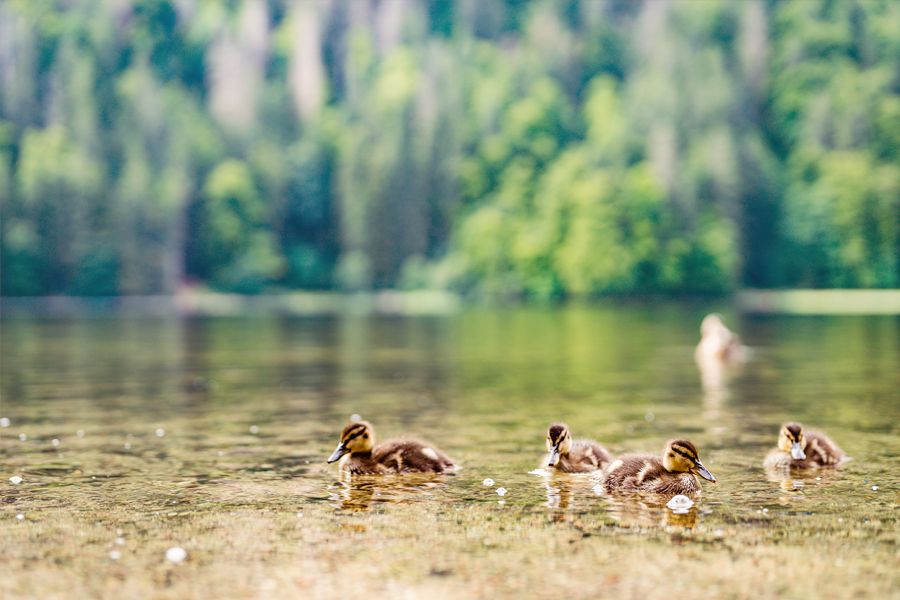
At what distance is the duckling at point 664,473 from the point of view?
14.7 metres

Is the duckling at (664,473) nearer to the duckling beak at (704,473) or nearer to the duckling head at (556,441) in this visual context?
the duckling beak at (704,473)

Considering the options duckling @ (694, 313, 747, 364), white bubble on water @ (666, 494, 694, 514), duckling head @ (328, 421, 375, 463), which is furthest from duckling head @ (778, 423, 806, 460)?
duckling @ (694, 313, 747, 364)

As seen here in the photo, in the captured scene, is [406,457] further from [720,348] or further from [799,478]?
[720,348]

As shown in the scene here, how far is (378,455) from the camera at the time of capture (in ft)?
54.5

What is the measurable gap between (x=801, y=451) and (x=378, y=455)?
214 inches

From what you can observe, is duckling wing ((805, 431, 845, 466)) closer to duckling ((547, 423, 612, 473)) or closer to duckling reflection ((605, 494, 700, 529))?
duckling ((547, 423, 612, 473))

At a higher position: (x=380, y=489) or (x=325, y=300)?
(x=325, y=300)

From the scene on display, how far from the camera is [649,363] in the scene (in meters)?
43.1

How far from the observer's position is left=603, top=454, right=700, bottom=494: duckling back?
48.4 ft

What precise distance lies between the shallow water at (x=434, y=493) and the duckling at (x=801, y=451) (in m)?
0.31

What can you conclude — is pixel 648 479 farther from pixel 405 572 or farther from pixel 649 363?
pixel 649 363

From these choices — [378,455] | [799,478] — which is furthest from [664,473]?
[378,455]

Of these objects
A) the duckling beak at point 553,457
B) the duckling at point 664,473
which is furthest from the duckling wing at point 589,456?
the duckling at point 664,473

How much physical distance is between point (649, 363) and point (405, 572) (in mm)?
32730
